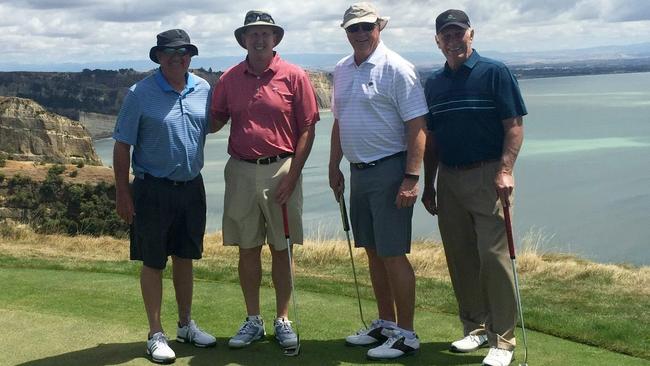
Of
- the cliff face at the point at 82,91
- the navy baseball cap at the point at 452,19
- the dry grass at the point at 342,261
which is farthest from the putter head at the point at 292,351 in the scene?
the cliff face at the point at 82,91

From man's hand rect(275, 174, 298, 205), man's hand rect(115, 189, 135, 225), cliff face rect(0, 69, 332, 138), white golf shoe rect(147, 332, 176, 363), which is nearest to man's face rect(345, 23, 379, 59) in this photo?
man's hand rect(275, 174, 298, 205)

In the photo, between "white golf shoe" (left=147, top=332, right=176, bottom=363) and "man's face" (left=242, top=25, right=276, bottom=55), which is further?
"man's face" (left=242, top=25, right=276, bottom=55)

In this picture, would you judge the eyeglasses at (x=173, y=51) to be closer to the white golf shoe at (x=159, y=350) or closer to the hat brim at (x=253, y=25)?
the hat brim at (x=253, y=25)

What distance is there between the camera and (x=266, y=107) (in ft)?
15.8

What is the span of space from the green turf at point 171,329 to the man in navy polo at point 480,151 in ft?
1.03

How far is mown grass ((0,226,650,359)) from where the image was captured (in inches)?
210

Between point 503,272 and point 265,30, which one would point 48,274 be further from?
point 503,272

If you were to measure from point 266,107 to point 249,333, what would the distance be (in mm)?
1358

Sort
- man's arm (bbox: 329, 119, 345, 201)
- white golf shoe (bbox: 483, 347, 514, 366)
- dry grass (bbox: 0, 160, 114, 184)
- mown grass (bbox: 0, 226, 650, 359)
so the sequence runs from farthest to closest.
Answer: dry grass (bbox: 0, 160, 114, 184) → mown grass (bbox: 0, 226, 650, 359) → man's arm (bbox: 329, 119, 345, 201) → white golf shoe (bbox: 483, 347, 514, 366)

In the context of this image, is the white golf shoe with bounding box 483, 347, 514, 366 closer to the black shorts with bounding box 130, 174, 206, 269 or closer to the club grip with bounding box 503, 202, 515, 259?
the club grip with bounding box 503, 202, 515, 259

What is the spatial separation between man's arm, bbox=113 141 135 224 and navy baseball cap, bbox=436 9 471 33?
1.90 m

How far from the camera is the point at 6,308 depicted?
18.6 ft

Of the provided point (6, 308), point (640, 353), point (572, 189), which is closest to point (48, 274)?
point (6, 308)

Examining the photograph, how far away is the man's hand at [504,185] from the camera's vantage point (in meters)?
→ 4.44
